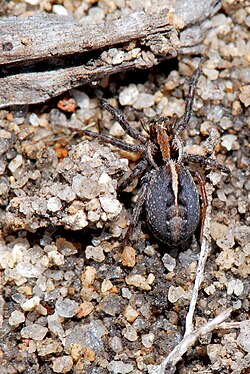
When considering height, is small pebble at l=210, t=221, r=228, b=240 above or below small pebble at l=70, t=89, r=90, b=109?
below

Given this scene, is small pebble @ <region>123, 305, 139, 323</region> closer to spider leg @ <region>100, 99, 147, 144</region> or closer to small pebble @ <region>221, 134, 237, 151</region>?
spider leg @ <region>100, 99, 147, 144</region>

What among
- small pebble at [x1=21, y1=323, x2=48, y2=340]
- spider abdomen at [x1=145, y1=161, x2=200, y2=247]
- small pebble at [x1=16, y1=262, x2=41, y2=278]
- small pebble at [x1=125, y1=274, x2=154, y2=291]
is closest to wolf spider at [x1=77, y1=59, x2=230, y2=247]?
spider abdomen at [x1=145, y1=161, x2=200, y2=247]

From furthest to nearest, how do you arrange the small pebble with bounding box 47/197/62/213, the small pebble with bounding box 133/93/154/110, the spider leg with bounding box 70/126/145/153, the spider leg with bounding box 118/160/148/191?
the small pebble with bounding box 133/93/154/110
the spider leg with bounding box 70/126/145/153
the spider leg with bounding box 118/160/148/191
the small pebble with bounding box 47/197/62/213

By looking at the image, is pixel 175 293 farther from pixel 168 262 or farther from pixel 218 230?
pixel 218 230

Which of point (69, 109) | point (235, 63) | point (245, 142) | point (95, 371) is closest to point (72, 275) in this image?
point (95, 371)

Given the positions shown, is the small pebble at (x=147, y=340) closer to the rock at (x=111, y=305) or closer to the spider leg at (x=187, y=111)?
the rock at (x=111, y=305)

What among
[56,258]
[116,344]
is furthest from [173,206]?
[116,344]

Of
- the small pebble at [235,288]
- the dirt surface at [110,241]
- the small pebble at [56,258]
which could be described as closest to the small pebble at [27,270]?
the dirt surface at [110,241]
